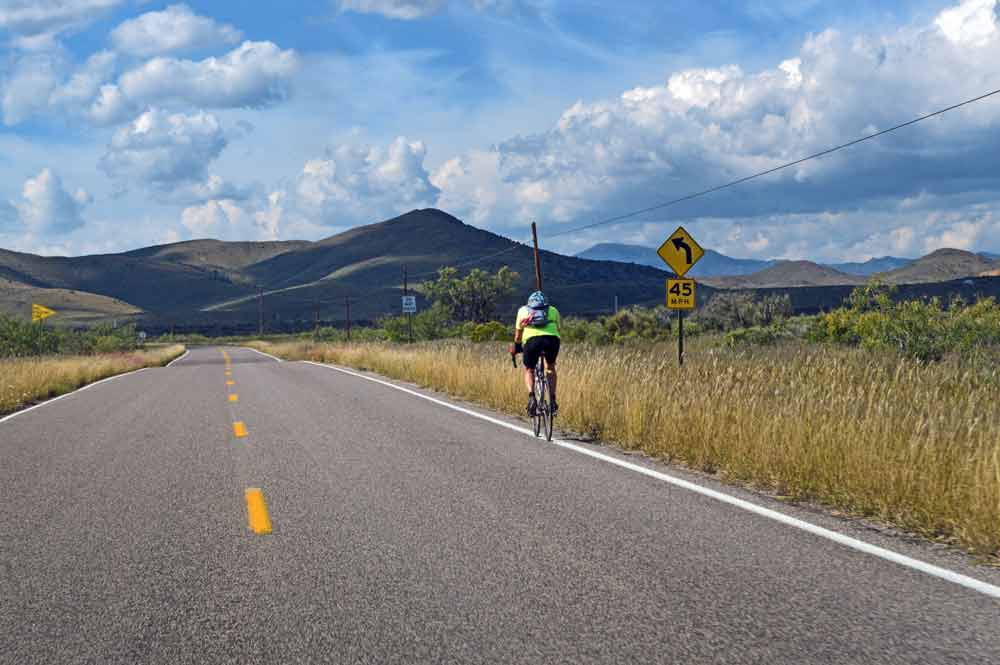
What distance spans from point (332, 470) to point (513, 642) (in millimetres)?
5464

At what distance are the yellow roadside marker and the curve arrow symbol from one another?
36.7 ft

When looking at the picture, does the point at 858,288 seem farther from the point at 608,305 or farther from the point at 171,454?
the point at 608,305

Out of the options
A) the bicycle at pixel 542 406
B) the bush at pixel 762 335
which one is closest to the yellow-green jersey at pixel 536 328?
the bicycle at pixel 542 406

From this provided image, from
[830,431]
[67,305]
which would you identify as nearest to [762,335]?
[830,431]

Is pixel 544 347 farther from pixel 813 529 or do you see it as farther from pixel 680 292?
pixel 813 529

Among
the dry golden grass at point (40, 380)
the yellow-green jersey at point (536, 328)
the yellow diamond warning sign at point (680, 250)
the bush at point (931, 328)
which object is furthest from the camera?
the bush at point (931, 328)

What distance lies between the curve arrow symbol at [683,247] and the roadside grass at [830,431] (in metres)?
2.56

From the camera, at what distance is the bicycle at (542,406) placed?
1166 cm

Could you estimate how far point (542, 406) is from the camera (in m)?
11.9

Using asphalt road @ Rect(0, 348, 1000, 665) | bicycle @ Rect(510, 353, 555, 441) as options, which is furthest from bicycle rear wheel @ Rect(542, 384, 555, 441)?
asphalt road @ Rect(0, 348, 1000, 665)

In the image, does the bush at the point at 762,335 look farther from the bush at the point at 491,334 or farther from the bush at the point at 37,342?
the bush at the point at 37,342

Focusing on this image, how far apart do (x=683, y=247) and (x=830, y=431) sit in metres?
9.52

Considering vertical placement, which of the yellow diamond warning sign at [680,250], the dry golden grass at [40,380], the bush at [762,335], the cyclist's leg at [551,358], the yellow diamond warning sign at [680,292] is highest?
the yellow diamond warning sign at [680,250]

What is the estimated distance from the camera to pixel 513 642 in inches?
166
